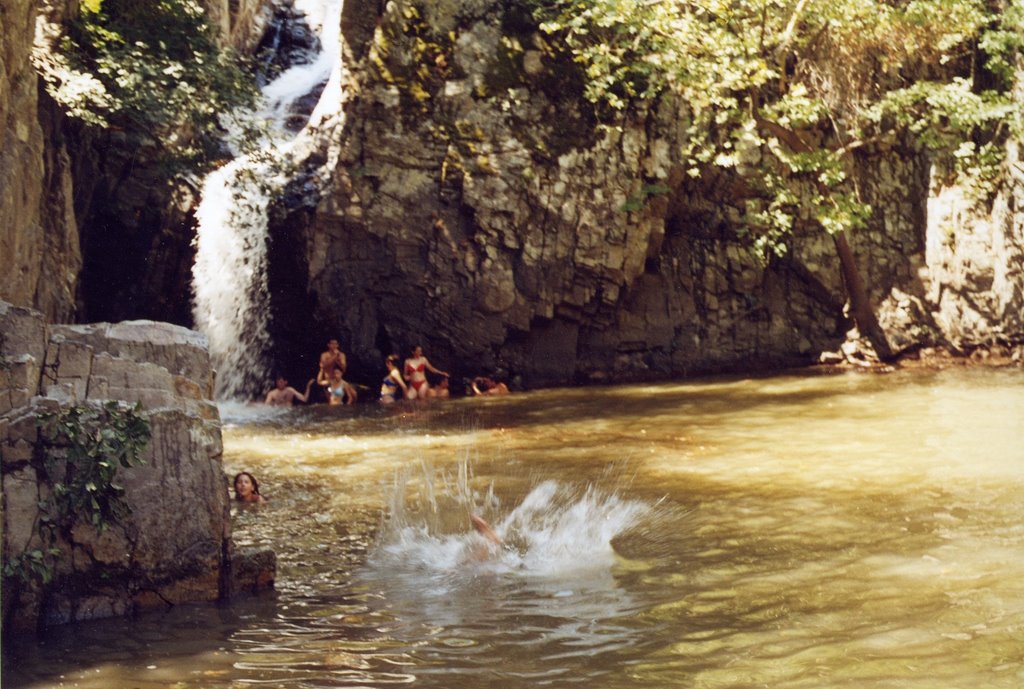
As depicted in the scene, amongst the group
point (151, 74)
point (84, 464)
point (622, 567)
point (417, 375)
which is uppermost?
point (151, 74)

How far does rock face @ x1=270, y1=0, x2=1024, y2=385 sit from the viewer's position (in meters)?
16.3

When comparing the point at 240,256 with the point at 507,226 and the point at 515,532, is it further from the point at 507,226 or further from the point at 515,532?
the point at 515,532

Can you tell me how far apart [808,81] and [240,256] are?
10404mm

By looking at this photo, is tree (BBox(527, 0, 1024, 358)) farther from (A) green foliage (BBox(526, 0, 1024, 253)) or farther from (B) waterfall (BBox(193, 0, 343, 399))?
(B) waterfall (BBox(193, 0, 343, 399))

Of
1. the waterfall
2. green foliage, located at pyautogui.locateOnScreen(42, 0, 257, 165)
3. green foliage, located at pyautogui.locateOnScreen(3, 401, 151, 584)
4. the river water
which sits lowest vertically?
the river water

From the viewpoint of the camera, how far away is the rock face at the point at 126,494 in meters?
5.27

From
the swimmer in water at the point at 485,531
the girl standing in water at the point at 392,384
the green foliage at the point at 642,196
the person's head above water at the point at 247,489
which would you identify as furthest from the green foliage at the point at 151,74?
→ the swimmer in water at the point at 485,531

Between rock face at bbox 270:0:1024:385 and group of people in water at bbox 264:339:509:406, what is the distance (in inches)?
23.0

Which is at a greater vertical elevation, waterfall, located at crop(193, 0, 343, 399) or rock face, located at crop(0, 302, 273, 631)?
waterfall, located at crop(193, 0, 343, 399)

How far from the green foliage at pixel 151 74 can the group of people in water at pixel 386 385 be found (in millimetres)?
3884

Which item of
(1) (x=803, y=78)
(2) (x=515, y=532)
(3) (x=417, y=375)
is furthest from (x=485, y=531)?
(1) (x=803, y=78)

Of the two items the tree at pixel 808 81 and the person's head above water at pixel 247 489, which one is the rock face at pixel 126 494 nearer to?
the person's head above water at pixel 247 489

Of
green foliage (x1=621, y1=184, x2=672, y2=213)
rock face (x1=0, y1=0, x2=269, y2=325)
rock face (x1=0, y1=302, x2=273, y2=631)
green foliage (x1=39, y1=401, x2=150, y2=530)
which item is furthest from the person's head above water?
green foliage (x1=621, y1=184, x2=672, y2=213)

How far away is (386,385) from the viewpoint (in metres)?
16.2
